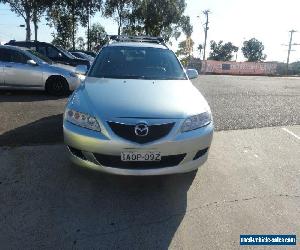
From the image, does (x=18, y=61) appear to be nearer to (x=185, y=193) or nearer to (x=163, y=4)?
(x=185, y=193)

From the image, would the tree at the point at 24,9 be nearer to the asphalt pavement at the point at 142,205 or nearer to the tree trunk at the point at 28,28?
the tree trunk at the point at 28,28

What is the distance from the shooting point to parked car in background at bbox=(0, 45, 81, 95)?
1035 centimetres

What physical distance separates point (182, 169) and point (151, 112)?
72 cm

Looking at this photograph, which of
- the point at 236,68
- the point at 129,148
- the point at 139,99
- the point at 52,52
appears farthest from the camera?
the point at 236,68

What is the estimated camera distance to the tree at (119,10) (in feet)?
108

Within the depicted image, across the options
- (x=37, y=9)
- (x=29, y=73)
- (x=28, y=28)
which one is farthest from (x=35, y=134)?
(x=37, y=9)

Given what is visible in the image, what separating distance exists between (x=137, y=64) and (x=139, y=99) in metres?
1.62

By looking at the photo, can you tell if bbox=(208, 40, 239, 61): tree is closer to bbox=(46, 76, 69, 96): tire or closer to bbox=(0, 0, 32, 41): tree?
bbox=(0, 0, 32, 41): tree

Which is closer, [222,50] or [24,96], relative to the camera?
[24,96]

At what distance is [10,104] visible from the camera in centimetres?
892

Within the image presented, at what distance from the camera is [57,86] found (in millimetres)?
10609

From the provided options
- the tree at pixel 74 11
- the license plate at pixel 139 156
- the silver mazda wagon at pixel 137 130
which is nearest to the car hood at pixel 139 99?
the silver mazda wagon at pixel 137 130

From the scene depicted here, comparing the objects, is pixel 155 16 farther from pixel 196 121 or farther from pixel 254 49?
pixel 254 49

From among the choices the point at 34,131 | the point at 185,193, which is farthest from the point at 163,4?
the point at 185,193
